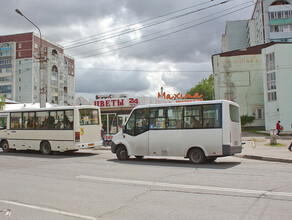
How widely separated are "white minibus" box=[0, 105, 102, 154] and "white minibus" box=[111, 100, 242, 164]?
2.94 metres

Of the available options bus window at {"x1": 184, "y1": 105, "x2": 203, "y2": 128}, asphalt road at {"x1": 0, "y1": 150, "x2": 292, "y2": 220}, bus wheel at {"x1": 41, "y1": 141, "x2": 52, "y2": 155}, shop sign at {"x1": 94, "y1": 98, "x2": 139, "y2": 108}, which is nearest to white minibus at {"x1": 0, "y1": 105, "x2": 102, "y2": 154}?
bus wheel at {"x1": 41, "y1": 141, "x2": 52, "y2": 155}

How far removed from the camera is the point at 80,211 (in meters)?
5.42

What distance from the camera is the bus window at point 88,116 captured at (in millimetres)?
16406

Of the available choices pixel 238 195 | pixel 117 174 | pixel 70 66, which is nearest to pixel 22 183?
pixel 117 174

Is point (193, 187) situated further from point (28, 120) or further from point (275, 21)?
point (275, 21)

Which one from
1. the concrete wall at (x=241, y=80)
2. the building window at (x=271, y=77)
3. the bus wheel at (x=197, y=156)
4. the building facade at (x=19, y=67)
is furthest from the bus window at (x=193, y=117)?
the building facade at (x=19, y=67)

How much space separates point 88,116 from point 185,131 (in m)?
6.80

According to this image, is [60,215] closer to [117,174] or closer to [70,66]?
Result: [117,174]

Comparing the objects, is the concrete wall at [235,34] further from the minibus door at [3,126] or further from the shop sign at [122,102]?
the minibus door at [3,126]

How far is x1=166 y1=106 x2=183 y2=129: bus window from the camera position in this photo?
12508 mm

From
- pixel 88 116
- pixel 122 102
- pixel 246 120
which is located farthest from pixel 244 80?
pixel 88 116

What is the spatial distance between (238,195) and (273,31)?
66658mm

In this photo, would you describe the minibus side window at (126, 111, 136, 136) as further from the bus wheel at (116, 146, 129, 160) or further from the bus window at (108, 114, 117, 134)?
the bus window at (108, 114, 117, 134)

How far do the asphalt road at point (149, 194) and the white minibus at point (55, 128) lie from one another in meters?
6.13
